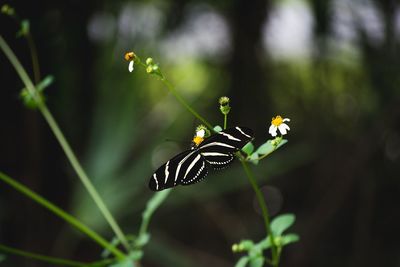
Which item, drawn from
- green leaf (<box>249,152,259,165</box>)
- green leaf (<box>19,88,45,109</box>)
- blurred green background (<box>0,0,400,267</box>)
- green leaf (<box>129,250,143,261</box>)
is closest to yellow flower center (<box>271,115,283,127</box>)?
green leaf (<box>249,152,259,165</box>)

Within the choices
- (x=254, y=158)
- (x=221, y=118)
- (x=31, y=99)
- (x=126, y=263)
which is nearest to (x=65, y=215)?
(x=126, y=263)

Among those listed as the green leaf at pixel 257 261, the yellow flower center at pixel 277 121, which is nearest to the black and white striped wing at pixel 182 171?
the yellow flower center at pixel 277 121

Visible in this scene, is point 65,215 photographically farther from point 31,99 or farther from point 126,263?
point 31,99

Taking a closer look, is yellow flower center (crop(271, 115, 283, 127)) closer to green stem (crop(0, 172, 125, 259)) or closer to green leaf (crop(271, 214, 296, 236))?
green leaf (crop(271, 214, 296, 236))

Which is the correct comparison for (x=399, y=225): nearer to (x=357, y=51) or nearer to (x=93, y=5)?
(x=357, y=51)

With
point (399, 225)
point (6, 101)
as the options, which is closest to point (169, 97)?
point (6, 101)
